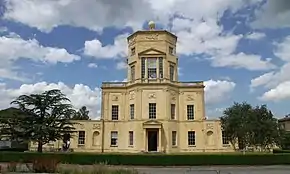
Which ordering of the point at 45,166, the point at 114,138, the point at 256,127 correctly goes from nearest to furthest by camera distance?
the point at 45,166, the point at 256,127, the point at 114,138

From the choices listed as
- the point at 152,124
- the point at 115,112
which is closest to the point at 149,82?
the point at 152,124

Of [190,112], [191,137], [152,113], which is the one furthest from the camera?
[190,112]

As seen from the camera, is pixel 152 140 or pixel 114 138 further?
pixel 114 138

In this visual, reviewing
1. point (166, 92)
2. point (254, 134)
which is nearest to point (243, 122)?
point (254, 134)

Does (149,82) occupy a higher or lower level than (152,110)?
higher

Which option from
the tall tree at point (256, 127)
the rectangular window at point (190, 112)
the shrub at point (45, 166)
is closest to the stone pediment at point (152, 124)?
the rectangular window at point (190, 112)

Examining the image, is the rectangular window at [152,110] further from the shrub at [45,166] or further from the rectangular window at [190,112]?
the shrub at [45,166]

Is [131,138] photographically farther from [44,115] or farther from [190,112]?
[44,115]

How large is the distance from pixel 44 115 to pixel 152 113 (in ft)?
66.3

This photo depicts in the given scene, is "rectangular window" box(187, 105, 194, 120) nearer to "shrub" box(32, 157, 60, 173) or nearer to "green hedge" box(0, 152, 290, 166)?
"green hedge" box(0, 152, 290, 166)

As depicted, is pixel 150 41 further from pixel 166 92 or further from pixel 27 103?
pixel 27 103

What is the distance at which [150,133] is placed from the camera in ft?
185

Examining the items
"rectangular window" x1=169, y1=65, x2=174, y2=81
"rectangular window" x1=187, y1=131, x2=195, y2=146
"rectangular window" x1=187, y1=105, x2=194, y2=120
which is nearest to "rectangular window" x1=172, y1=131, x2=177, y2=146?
"rectangular window" x1=187, y1=131, x2=195, y2=146

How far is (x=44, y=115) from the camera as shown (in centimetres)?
3956
